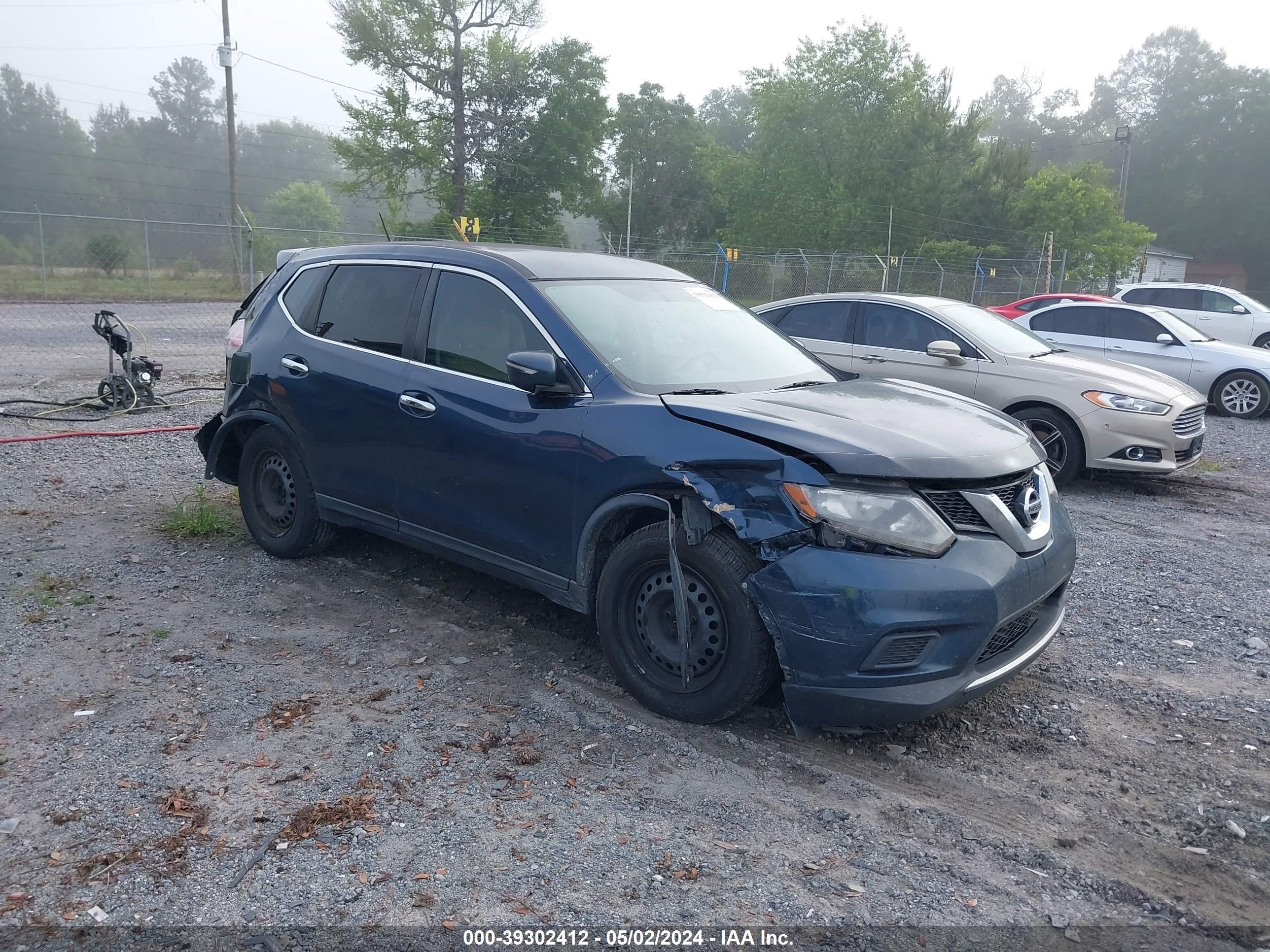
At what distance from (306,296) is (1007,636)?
405 cm

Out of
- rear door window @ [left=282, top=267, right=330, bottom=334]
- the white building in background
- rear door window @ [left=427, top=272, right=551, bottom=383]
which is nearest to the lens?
rear door window @ [left=427, top=272, right=551, bottom=383]

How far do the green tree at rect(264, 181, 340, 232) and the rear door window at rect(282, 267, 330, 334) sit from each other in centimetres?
5270

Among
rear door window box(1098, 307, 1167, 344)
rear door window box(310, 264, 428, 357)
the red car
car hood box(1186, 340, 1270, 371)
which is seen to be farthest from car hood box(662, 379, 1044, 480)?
car hood box(1186, 340, 1270, 371)

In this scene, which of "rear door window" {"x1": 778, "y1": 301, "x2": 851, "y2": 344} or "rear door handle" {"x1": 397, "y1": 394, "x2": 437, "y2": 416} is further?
"rear door window" {"x1": 778, "y1": 301, "x2": 851, "y2": 344}

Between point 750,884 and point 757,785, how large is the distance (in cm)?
57

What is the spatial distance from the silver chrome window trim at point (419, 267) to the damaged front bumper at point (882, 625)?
130 centimetres

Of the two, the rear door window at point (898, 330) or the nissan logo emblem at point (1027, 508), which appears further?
the rear door window at point (898, 330)

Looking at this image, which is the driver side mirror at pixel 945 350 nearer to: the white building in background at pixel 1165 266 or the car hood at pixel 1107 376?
the car hood at pixel 1107 376

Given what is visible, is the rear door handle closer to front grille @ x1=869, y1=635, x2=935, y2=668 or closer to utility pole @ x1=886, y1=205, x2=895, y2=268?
front grille @ x1=869, y1=635, x2=935, y2=668

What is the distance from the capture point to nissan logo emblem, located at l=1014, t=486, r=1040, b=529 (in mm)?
3703

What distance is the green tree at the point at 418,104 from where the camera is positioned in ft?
132

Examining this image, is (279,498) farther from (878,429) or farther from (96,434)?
(96,434)

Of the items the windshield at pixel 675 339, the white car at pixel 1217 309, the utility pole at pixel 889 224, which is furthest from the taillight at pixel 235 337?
the utility pole at pixel 889 224

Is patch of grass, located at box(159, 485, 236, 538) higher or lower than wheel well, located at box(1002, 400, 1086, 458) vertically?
lower
